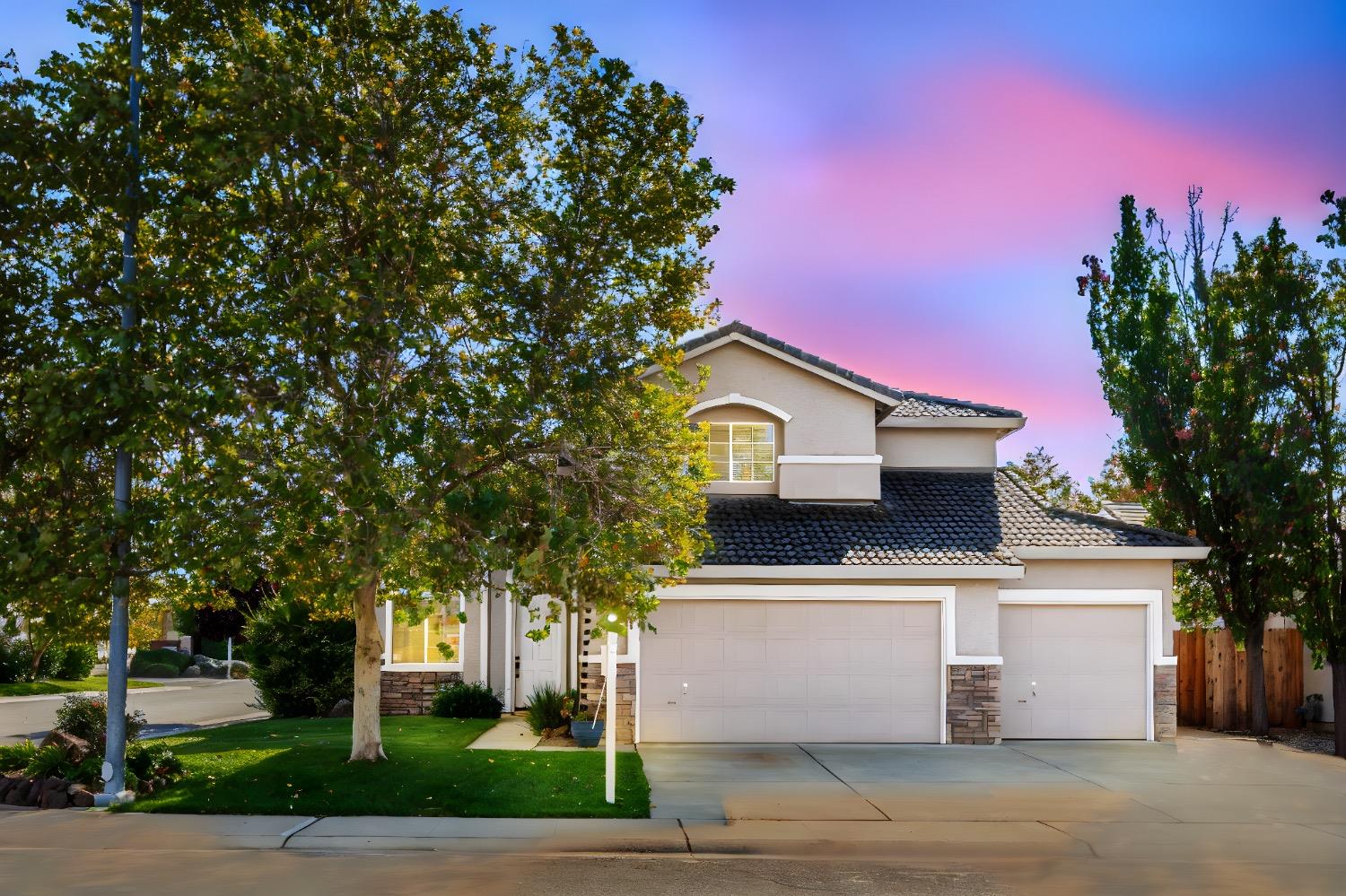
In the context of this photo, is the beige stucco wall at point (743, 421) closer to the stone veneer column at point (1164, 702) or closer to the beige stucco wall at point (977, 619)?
the beige stucco wall at point (977, 619)

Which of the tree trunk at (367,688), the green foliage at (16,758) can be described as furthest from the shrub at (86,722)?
the tree trunk at (367,688)

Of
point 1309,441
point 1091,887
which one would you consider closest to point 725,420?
point 1309,441

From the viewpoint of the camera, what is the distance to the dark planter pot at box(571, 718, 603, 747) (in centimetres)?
1912

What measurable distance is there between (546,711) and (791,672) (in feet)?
14.0

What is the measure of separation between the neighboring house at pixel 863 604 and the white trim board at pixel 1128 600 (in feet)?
0.10

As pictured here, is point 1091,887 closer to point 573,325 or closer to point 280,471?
point 573,325

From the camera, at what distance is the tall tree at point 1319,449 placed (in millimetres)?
20078

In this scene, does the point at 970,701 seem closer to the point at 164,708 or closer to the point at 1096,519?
the point at 1096,519

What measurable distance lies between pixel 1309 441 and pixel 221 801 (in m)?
17.8

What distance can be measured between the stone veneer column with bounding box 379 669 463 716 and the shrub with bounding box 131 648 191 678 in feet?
80.8

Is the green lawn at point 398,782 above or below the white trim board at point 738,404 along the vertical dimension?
below

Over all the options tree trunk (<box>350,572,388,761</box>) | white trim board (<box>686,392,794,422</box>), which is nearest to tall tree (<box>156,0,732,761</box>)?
tree trunk (<box>350,572,388,761</box>)

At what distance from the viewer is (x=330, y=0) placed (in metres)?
14.6

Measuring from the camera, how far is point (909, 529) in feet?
70.4
